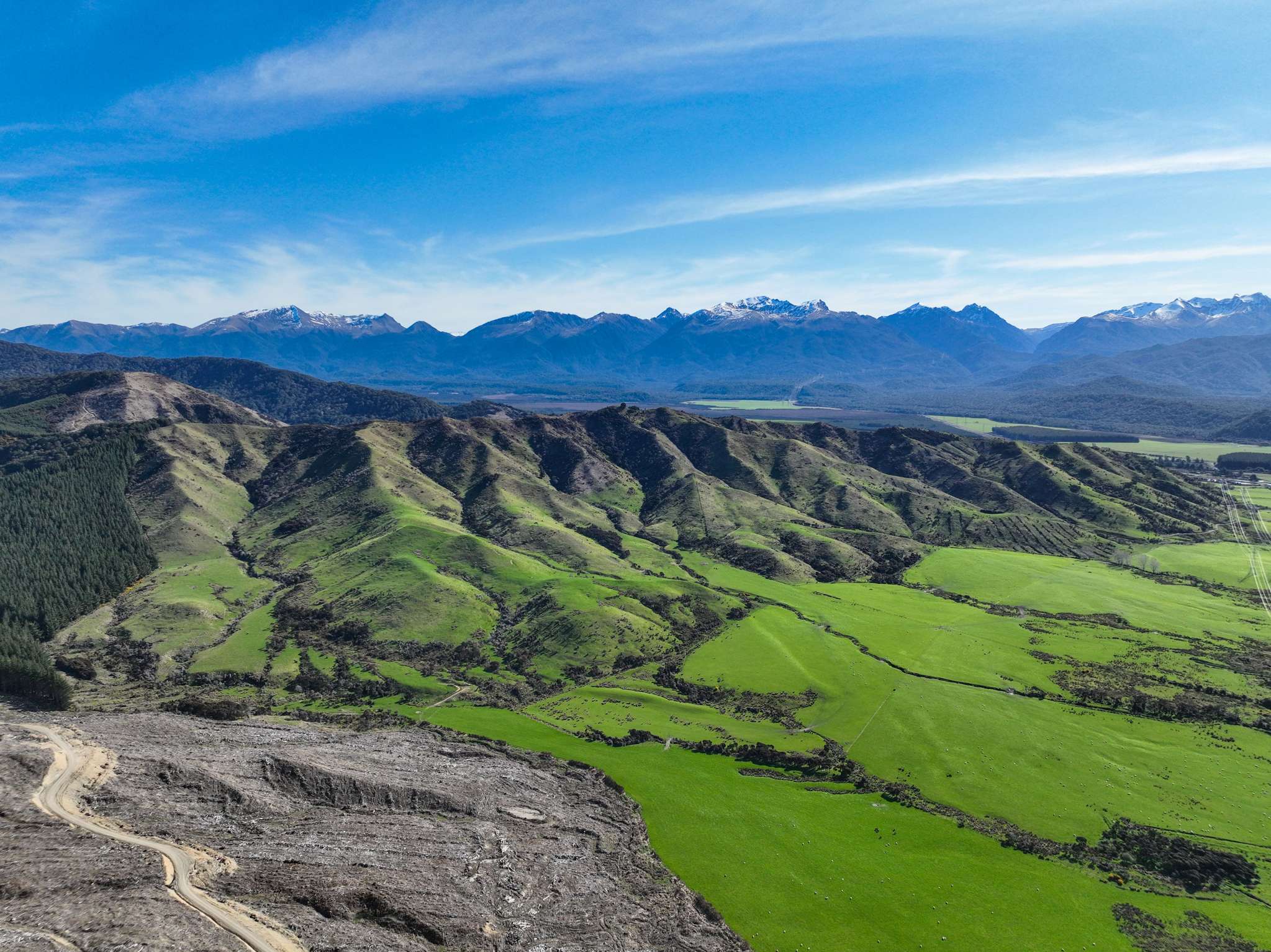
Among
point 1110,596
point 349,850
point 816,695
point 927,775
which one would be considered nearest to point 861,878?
point 927,775

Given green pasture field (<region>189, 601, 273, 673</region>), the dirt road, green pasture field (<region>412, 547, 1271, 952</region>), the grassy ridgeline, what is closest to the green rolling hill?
green pasture field (<region>412, 547, 1271, 952</region>)

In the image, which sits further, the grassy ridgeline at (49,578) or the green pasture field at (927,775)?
the grassy ridgeline at (49,578)

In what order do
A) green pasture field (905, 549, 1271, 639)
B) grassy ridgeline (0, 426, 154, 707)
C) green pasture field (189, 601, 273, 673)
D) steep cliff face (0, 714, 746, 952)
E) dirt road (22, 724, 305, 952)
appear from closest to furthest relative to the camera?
dirt road (22, 724, 305, 952), steep cliff face (0, 714, 746, 952), grassy ridgeline (0, 426, 154, 707), green pasture field (189, 601, 273, 673), green pasture field (905, 549, 1271, 639)

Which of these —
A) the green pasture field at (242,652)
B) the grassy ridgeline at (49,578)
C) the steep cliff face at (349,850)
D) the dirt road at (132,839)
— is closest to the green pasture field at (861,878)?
the steep cliff face at (349,850)

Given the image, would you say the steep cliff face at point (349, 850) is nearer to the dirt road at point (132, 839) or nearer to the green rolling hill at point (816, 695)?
the dirt road at point (132, 839)

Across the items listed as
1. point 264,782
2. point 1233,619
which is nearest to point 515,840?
point 264,782

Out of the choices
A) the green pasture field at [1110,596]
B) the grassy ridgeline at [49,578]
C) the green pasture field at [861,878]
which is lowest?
the green pasture field at [861,878]

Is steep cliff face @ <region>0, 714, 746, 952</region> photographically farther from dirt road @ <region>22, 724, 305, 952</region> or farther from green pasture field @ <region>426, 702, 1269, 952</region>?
green pasture field @ <region>426, 702, 1269, 952</region>

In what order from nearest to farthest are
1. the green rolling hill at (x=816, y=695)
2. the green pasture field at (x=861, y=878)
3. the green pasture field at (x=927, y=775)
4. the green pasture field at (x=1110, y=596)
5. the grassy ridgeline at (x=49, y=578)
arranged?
the green pasture field at (x=861, y=878)
the green pasture field at (x=927, y=775)
the green rolling hill at (x=816, y=695)
the grassy ridgeline at (x=49, y=578)
the green pasture field at (x=1110, y=596)

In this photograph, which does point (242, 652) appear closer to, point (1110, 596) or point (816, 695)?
point (816, 695)
